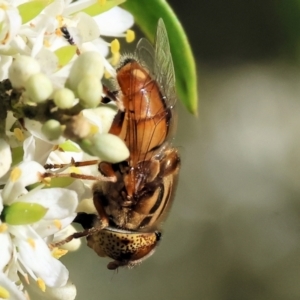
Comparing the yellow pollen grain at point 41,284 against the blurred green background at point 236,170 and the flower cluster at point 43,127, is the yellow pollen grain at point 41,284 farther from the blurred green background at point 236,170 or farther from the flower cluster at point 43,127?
the blurred green background at point 236,170

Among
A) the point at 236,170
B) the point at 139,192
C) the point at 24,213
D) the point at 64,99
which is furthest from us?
the point at 236,170

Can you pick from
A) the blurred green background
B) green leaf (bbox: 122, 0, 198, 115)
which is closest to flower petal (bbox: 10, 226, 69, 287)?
green leaf (bbox: 122, 0, 198, 115)

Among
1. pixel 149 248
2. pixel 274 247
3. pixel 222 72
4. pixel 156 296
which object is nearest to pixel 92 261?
pixel 156 296

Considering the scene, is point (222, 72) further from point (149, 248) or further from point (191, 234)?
point (149, 248)

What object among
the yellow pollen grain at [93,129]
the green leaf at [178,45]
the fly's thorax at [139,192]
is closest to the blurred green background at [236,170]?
the green leaf at [178,45]

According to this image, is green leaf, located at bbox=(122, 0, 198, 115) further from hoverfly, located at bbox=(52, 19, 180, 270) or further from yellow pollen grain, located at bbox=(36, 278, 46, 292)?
yellow pollen grain, located at bbox=(36, 278, 46, 292)

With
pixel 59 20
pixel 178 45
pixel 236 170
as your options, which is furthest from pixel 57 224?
pixel 236 170

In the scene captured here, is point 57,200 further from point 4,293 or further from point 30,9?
point 30,9
